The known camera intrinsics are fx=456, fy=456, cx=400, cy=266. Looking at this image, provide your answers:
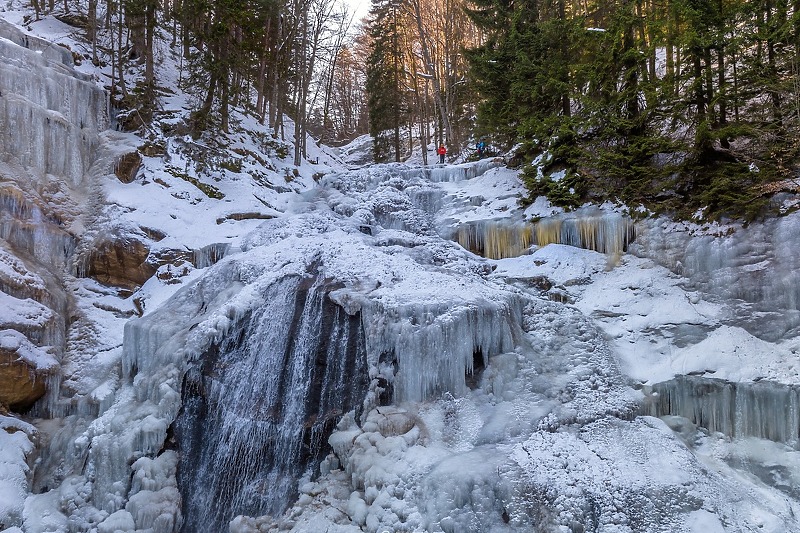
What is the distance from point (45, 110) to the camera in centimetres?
1180

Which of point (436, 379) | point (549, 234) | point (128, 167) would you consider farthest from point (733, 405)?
point (128, 167)

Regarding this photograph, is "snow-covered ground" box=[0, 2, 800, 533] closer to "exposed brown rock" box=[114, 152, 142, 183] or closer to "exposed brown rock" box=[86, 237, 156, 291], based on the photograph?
"exposed brown rock" box=[86, 237, 156, 291]

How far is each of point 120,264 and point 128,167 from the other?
361 cm

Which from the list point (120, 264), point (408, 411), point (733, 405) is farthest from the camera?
point (120, 264)

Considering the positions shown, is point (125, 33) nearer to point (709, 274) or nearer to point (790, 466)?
point (709, 274)

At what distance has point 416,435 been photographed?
263 inches

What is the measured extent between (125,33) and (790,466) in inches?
971

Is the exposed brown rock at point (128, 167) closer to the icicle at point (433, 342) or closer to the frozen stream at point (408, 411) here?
the frozen stream at point (408, 411)

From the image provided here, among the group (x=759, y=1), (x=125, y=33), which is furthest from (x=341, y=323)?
(x=125, y=33)

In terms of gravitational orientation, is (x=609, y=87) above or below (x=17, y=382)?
above

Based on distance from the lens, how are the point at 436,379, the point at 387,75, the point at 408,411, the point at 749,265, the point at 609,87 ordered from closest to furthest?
1. the point at 408,411
2. the point at 436,379
3. the point at 749,265
4. the point at 609,87
5. the point at 387,75

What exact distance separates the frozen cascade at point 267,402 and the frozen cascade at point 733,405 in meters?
4.68

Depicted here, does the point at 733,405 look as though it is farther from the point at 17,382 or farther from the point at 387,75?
the point at 387,75

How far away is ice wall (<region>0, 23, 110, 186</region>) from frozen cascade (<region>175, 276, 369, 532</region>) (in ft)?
24.8
